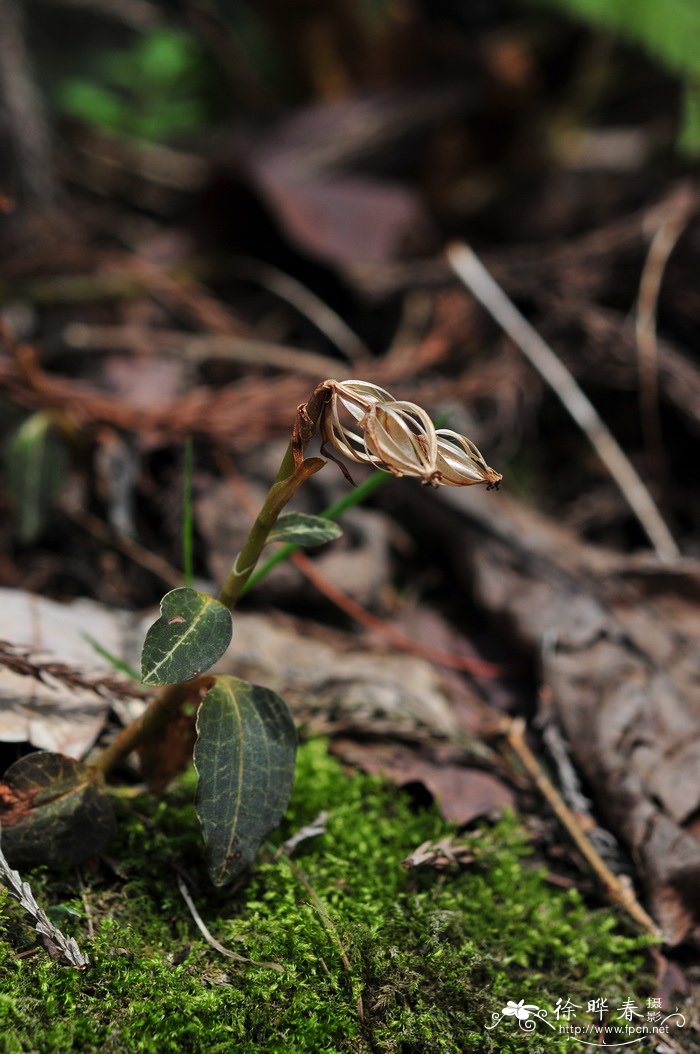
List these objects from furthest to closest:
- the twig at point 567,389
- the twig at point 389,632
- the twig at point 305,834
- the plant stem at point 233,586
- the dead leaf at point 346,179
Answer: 1. the dead leaf at point 346,179
2. the twig at point 567,389
3. the twig at point 389,632
4. the twig at point 305,834
5. the plant stem at point 233,586

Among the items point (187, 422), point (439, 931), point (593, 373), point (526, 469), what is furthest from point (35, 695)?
point (593, 373)

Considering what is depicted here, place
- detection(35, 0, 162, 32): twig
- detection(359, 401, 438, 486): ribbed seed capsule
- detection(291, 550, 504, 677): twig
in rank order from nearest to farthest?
detection(359, 401, 438, 486): ribbed seed capsule, detection(291, 550, 504, 677): twig, detection(35, 0, 162, 32): twig

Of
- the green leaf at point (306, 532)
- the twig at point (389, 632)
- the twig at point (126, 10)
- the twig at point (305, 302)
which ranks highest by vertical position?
the twig at point (126, 10)

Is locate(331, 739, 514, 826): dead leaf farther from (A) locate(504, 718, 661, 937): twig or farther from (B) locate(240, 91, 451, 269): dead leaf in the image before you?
(B) locate(240, 91, 451, 269): dead leaf

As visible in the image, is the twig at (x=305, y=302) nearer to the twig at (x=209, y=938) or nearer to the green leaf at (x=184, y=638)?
the green leaf at (x=184, y=638)

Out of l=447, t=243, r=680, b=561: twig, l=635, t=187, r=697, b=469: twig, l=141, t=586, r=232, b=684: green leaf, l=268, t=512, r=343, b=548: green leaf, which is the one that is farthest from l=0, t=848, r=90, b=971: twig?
l=635, t=187, r=697, b=469: twig

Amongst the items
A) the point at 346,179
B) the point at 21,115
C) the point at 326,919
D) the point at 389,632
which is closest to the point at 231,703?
the point at 326,919

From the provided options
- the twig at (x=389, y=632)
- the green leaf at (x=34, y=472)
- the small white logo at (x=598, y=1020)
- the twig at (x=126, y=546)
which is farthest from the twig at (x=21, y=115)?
the small white logo at (x=598, y=1020)
